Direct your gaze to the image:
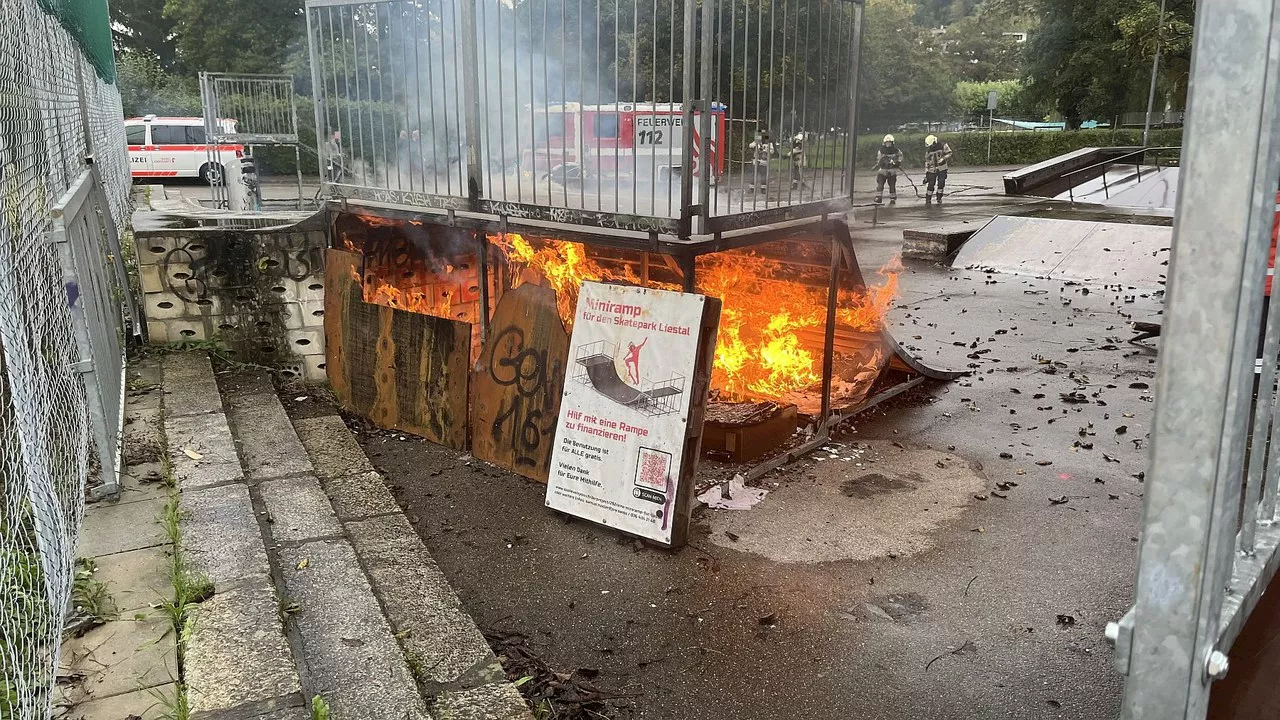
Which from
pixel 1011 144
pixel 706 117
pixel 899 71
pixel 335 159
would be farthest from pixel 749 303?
pixel 1011 144

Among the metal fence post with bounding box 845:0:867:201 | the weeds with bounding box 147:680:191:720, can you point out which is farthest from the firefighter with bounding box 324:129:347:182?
the weeds with bounding box 147:680:191:720

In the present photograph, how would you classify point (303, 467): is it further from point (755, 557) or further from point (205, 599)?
point (755, 557)

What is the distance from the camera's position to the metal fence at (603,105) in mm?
5117

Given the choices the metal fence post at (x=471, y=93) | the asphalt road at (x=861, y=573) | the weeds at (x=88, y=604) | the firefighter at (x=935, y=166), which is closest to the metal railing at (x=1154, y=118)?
the firefighter at (x=935, y=166)

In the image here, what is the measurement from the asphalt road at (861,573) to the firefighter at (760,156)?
2.04 metres

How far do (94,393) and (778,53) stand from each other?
4.53 metres

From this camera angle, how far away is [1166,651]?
125cm

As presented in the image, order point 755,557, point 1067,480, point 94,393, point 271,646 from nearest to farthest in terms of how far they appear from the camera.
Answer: point 271,646
point 94,393
point 755,557
point 1067,480

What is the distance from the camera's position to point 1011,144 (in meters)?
43.7

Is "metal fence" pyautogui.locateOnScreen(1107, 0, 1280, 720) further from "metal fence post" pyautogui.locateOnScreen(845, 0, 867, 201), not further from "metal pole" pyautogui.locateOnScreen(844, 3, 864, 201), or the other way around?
"metal fence post" pyautogui.locateOnScreen(845, 0, 867, 201)

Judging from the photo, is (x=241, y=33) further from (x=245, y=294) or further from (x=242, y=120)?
(x=245, y=294)

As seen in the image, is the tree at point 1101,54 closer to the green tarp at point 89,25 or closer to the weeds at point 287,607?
the green tarp at point 89,25

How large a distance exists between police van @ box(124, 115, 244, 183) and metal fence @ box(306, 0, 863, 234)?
Answer: 85.1ft

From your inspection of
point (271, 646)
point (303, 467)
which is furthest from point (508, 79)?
point (271, 646)
